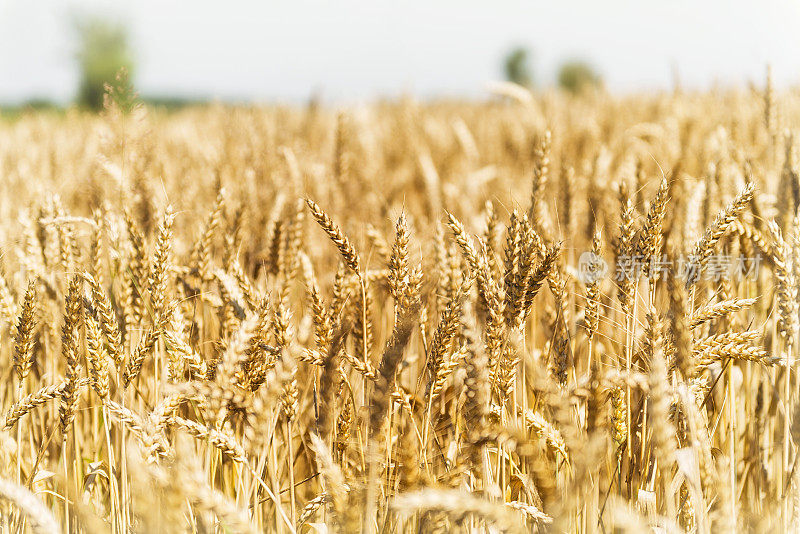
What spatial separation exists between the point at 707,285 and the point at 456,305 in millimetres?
1019

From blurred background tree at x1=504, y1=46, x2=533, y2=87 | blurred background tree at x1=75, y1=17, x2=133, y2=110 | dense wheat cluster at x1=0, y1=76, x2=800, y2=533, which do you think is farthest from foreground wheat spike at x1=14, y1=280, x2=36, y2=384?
blurred background tree at x1=504, y1=46, x2=533, y2=87

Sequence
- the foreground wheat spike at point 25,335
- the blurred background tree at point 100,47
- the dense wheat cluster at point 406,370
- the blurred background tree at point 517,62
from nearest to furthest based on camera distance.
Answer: the dense wheat cluster at point 406,370
the foreground wheat spike at point 25,335
the blurred background tree at point 100,47
the blurred background tree at point 517,62

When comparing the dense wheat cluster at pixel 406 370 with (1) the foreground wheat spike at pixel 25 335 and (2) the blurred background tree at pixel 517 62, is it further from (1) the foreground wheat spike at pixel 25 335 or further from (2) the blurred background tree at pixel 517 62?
(2) the blurred background tree at pixel 517 62

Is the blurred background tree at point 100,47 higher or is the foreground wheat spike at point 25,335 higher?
the blurred background tree at point 100,47

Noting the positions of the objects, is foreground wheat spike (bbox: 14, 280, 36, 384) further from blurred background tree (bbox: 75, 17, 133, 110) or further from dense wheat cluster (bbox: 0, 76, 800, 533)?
blurred background tree (bbox: 75, 17, 133, 110)

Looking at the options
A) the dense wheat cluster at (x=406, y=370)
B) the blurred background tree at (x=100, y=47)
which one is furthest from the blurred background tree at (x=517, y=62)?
the dense wheat cluster at (x=406, y=370)

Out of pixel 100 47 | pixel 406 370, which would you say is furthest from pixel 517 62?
pixel 406 370

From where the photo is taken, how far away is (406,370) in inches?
77.7

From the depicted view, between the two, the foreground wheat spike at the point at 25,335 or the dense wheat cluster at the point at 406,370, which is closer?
the dense wheat cluster at the point at 406,370

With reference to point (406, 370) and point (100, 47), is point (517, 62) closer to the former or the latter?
point (100, 47)

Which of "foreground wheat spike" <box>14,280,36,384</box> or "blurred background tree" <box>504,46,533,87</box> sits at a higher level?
"blurred background tree" <box>504,46,533,87</box>

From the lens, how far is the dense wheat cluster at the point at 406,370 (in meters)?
1.10

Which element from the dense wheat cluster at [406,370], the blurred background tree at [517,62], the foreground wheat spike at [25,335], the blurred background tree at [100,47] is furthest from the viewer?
the blurred background tree at [517,62]

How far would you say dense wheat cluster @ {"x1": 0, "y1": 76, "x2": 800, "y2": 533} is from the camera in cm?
110
